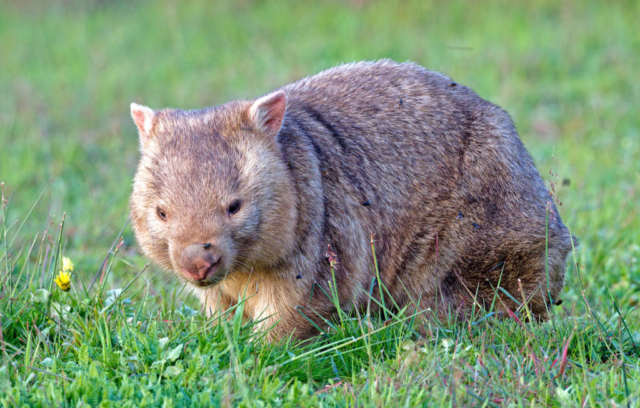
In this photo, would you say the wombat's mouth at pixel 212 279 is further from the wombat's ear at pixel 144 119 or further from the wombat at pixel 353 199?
the wombat's ear at pixel 144 119

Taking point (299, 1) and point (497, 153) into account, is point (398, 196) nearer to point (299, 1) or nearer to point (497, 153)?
point (497, 153)

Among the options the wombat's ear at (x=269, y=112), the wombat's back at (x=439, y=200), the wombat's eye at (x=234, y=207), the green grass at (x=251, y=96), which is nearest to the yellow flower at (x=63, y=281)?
the green grass at (x=251, y=96)

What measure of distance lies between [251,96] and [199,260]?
730 centimetres

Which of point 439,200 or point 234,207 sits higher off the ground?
point 234,207

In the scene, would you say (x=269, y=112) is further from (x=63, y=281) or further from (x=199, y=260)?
(x=63, y=281)

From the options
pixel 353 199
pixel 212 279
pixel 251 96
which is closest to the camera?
pixel 212 279

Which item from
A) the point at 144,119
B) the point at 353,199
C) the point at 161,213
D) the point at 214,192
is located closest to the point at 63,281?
the point at 161,213

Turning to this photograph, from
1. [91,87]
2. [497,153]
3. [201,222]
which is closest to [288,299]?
[201,222]

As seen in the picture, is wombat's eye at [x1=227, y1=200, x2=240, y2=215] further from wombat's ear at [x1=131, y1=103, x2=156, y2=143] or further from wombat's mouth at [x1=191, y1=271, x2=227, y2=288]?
wombat's ear at [x1=131, y1=103, x2=156, y2=143]

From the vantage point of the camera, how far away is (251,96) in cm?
1039

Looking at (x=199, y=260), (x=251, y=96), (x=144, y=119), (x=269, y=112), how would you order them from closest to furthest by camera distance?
(x=199, y=260) < (x=269, y=112) < (x=144, y=119) < (x=251, y=96)

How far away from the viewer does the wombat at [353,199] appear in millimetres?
3604

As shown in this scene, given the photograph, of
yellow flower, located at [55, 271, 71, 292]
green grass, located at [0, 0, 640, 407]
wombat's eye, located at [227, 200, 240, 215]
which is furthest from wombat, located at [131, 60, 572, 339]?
yellow flower, located at [55, 271, 71, 292]

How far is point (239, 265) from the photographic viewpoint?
144 inches
